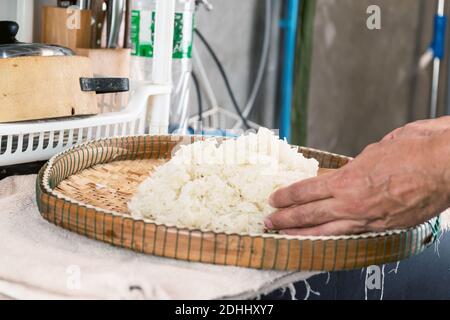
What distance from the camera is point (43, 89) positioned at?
0.95 m

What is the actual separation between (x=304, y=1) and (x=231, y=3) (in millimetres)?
312

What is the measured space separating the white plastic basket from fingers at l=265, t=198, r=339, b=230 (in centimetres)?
41

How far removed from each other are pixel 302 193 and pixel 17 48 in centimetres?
49

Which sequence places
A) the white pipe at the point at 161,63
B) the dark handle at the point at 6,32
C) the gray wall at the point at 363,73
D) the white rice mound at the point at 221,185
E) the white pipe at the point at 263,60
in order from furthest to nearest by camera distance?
the white pipe at the point at 263,60, the gray wall at the point at 363,73, the white pipe at the point at 161,63, the dark handle at the point at 6,32, the white rice mound at the point at 221,185

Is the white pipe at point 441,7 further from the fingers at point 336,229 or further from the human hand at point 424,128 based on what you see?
the fingers at point 336,229

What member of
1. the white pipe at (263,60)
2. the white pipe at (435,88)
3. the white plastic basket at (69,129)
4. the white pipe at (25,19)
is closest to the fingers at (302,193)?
the white plastic basket at (69,129)

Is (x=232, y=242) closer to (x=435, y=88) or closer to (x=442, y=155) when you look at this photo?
(x=442, y=155)

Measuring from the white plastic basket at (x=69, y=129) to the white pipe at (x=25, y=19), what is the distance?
19cm

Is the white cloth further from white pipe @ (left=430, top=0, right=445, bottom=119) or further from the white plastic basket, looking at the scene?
white pipe @ (left=430, top=0, right=445, bottom=119)

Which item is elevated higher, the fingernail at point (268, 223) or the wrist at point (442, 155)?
the wrist at point (442, 155)

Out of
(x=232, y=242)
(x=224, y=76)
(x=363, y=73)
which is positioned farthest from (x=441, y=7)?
(x=232, y=242)

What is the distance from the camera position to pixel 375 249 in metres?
0.67

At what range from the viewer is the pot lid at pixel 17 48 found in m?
0.93
